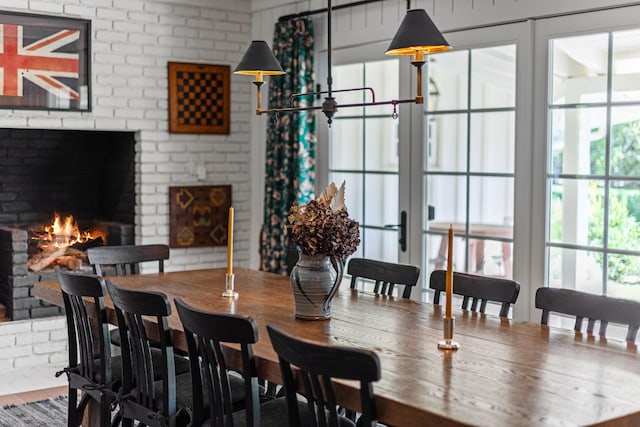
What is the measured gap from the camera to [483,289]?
3.62 m

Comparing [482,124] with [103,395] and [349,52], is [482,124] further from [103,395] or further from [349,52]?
[103,395]

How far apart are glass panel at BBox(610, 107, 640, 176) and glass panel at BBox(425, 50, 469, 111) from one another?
1.07 metres

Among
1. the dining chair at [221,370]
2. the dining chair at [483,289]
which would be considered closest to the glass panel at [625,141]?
the dining chair at [483,289]

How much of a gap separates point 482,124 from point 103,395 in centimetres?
266

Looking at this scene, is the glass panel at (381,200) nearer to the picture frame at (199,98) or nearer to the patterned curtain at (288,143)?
the patterned curtain at (288,143)

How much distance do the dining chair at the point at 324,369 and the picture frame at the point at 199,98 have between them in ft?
13.2

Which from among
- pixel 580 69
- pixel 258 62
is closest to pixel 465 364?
pixel 258 62

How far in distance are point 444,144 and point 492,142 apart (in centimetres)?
40

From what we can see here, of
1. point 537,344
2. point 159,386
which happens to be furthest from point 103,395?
point 537,344

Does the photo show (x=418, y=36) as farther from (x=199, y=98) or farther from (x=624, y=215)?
(x=199, y=98)

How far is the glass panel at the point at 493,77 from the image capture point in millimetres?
4812

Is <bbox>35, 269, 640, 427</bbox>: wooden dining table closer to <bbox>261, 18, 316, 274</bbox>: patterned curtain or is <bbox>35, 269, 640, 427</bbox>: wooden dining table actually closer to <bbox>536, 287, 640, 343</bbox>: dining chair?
<bbox>536, 287, 640, 343</bbox>: dining chair

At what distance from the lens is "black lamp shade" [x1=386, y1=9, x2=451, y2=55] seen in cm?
310

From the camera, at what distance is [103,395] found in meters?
3.63
